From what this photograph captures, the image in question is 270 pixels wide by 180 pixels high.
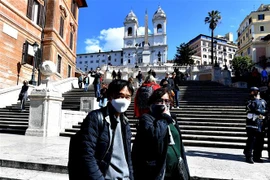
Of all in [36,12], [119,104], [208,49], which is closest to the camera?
[119,104]

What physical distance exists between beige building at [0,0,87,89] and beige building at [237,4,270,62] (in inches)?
1919

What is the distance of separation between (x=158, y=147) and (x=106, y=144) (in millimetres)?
588

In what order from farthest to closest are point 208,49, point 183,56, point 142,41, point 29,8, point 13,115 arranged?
1. point 208,49
2. point 142,41
3. point 183,56
4. point 29,8
5. point 13,115

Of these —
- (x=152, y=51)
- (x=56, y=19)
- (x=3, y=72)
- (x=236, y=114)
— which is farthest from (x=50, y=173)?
(x=152, y=51)

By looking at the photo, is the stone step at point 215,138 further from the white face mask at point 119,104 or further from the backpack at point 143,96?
the white face mask at point 119,104

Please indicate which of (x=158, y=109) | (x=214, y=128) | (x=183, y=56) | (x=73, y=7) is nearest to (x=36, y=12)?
(x=73, y=7)

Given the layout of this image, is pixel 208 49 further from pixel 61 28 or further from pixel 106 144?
pixel 106 144

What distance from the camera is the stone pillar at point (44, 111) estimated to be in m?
7.84

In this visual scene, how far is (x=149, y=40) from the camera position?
9419 cm

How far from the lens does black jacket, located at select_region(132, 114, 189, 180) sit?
205 cm

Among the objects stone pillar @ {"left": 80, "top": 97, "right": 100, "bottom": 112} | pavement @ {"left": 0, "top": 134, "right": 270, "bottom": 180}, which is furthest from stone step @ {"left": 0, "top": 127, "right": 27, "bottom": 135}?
pavement @ {"left": 0, "top": 134, "right": 270, "bottom": 180}

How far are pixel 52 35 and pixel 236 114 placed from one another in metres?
17.6

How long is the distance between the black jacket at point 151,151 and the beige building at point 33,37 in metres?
14.2

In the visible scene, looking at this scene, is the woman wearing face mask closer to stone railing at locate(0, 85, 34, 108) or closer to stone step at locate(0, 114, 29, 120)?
stone step at locate(0, 114, 29, 120)
